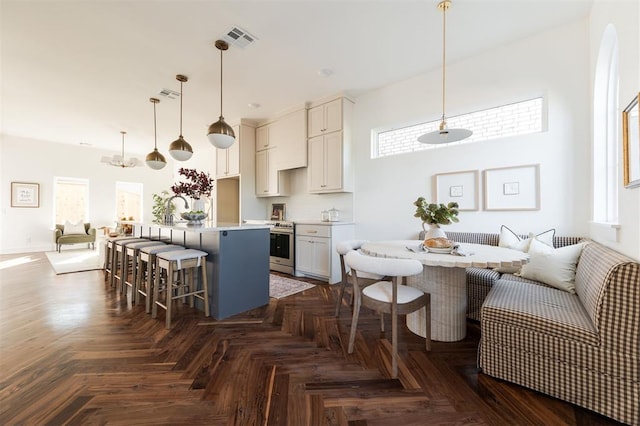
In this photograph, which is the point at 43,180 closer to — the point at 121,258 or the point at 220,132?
the point at 121,258

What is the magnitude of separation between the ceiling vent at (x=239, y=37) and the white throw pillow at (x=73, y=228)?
716cm

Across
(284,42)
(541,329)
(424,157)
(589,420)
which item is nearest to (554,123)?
(424,157)

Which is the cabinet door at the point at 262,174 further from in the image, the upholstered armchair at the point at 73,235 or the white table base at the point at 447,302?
the upholstered armchair at the point at 73,235

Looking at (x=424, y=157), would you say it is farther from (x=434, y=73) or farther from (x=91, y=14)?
(x=91, y=14)

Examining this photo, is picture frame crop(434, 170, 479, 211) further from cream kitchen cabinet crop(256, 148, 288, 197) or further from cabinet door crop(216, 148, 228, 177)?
cabinet door crop(216, 148, 228, 177)

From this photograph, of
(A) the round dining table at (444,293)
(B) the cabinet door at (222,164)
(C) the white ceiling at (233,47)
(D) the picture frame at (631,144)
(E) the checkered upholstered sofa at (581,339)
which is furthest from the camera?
(B) the cabinet door at (222,164)

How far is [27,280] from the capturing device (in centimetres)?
382

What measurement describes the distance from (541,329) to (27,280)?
6.19 m

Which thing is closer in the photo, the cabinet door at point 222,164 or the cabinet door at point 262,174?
the cabinet door at point 262,174

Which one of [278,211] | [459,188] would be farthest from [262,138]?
[459,188]

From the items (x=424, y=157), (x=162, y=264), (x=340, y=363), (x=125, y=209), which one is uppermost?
(x=424, y=157)

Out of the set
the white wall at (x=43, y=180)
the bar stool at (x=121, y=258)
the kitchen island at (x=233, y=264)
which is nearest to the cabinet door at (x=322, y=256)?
the kitchen island at (x=233, y=264)

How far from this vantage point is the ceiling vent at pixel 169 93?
387cm

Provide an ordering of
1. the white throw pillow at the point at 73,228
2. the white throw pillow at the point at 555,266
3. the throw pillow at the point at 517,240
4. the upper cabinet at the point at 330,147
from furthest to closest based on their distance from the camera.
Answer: the white throw pillow at the point at 73,228 → the upper cabinet at the point at 330,147 → the throw pillow at the point at 517,240 → the white throw pillow at the point at 555,266
